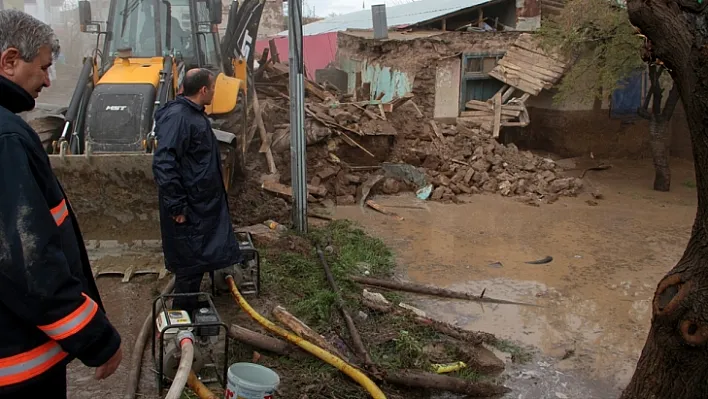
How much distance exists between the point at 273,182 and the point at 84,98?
342 centimetres

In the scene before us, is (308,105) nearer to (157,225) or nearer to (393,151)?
(393,151)

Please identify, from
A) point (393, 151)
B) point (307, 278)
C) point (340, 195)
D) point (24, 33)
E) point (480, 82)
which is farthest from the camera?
point (480, 82)

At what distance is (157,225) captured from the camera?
22.8ft

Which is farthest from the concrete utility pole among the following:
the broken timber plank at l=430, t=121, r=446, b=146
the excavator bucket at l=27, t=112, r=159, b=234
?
the broken timber plank at l=430, t=121, r=446, b=146

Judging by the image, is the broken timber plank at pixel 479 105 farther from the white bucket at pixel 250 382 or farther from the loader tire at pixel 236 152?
the white bucket at pixel 250 382

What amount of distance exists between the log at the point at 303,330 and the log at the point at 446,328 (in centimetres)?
99

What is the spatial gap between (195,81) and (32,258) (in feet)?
9.88

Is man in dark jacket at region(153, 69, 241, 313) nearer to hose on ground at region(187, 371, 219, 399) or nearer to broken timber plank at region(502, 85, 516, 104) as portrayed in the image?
hose on ground at region(187, 371, 219, 399)

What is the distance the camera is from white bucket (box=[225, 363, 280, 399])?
3.63 meters

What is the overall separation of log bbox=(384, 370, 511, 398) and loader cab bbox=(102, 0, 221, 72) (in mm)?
5261

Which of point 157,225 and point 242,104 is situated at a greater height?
point 242,104

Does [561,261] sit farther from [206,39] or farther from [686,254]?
[206,39]

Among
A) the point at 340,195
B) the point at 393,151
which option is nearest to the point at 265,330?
the point at 340,195

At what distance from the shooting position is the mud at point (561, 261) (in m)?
6.16
